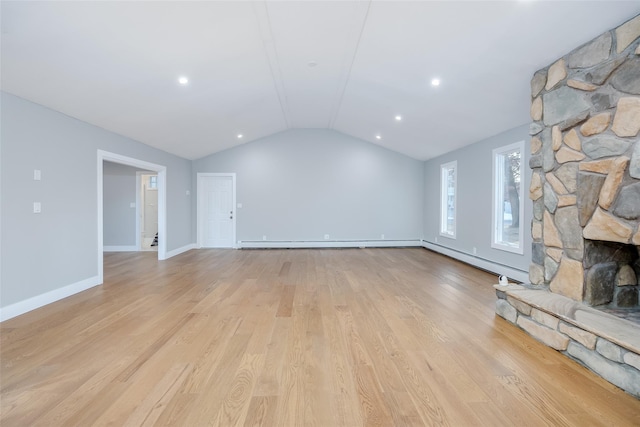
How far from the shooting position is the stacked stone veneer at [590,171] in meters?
2.06

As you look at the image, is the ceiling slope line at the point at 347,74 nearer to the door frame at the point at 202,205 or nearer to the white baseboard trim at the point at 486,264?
the door frame at the point at 202,205

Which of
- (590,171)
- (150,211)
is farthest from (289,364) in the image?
(150,211)

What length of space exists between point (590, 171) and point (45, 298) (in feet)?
18.6

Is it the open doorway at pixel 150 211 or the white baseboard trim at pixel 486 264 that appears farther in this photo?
the open doorway at pixel 150 211

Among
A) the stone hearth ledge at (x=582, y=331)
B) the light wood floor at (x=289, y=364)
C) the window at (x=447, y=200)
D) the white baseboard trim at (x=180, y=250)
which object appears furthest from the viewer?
the window at (x=447, y=200)

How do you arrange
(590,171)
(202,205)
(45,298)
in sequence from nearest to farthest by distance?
(590,171)
(45,298)
(202,205)

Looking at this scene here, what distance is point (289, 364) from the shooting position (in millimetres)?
2064

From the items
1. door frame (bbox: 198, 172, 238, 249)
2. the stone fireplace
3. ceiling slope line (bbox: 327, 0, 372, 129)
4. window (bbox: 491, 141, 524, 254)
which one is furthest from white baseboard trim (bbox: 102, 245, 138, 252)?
window (bbox: 491, 141, 524, 254)

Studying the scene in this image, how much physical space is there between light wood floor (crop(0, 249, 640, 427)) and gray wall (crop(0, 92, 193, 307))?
1.39ft

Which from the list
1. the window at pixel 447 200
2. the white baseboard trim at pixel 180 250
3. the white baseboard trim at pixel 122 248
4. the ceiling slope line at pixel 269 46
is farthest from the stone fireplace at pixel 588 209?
the white baseboard trim at pixel 122 248

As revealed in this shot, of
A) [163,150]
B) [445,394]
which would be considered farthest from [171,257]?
[445,394]

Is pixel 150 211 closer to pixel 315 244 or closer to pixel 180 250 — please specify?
pixel 180 250

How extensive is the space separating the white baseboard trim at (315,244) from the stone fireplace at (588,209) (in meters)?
4.76

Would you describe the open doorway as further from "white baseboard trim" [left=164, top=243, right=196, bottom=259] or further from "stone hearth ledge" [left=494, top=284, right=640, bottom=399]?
"stone hearth ledge" [left=494, top=284, right=640, bottom=399]
